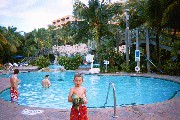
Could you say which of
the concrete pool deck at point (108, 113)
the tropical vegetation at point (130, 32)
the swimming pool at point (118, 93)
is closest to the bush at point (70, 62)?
the tropical vegetation at point (130, 32)

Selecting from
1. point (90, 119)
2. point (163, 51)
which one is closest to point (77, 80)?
point (90, 119)

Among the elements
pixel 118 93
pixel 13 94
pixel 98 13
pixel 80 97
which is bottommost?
pixel 118 93

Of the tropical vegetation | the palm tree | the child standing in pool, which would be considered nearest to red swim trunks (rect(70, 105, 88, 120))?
the child standing in pool

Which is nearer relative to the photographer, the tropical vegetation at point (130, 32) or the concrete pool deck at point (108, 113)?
the concrete pool deck at point (108, 113)

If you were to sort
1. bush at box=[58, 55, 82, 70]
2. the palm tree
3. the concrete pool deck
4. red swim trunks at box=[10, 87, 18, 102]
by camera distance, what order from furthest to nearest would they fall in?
1. bush at box=[58, 55, 82, 70]
2. the palm tree
3. red swim trunks at box=[10, 87, 18, 102]
4. the concrete pool deck

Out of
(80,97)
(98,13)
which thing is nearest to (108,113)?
(80,97)

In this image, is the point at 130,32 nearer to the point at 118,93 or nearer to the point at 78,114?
the point at 118,93

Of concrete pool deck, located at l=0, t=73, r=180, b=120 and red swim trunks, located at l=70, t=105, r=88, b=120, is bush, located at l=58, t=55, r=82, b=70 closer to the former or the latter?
concrete pool deck, located at l=0, t=73, r=180, b=120

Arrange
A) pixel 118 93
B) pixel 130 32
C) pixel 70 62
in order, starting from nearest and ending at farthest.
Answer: pixel 118 93 → pixel 130 32 → pixel 70 62

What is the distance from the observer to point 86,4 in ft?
89.2

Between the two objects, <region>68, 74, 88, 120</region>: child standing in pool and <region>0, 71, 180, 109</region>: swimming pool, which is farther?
<region>0, 71, 180, 109</region>: swimming pool

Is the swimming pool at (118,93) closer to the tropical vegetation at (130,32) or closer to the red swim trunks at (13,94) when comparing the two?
the red swim trunks at (13,94)

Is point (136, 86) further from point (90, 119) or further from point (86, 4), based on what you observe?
point (86, 4)

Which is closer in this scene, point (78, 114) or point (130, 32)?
point (78, 114)
